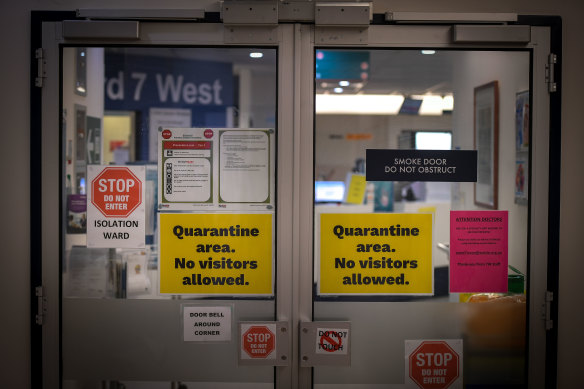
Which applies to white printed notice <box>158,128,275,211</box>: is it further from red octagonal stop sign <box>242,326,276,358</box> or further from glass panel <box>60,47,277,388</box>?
red octagonal stop sign <box>242,326,276,358</box>

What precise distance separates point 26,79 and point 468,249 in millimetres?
2202

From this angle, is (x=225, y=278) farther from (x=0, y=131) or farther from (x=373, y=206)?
(x=0, y=131)

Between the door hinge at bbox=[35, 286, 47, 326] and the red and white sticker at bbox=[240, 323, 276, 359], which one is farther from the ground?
the door hinge at bbox=[35, 286, 47, 326]

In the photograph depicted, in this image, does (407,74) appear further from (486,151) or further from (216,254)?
(216,254)

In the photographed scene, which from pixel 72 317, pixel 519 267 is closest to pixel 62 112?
pixel 72 317

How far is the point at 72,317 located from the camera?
256 centimetres

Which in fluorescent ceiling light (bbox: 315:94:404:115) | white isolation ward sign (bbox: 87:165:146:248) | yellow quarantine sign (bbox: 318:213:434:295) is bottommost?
yellow quarantine sign (bbox: 318:213:434:295)

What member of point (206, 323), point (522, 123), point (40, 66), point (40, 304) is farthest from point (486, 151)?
point (40, 304)

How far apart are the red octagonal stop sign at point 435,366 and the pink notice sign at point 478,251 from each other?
0.95ft

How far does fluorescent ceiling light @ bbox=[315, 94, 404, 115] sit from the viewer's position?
8.16 feet

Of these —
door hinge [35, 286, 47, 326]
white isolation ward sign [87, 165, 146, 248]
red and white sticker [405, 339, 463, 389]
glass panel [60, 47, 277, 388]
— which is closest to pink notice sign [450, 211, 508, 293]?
red and white sticker [405, 339, 463, 389]

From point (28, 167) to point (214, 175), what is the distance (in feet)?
2.84

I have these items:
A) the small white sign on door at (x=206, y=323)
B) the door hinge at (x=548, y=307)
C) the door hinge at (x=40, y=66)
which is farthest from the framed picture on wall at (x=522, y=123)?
the door hinge at (x=40, y=66)

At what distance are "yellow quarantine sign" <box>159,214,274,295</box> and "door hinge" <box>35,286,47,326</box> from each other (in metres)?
0.56
